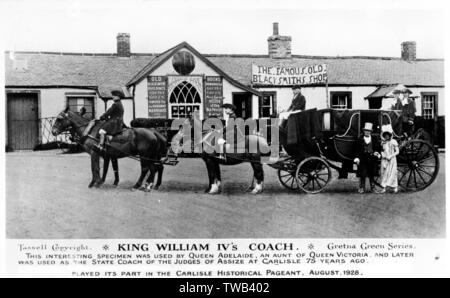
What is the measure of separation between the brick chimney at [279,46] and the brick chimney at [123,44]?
8.53 feet

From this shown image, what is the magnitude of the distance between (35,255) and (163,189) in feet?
7.88

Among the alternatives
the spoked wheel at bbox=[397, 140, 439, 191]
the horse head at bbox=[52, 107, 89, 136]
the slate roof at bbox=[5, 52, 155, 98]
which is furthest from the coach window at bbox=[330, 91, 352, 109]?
the horse head at bbox=[52, 107, 89, 136]

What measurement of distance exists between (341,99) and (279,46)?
12.0ft

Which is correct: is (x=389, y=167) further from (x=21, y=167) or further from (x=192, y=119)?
(x=21, y=167)

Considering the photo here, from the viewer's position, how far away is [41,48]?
920 centimetres

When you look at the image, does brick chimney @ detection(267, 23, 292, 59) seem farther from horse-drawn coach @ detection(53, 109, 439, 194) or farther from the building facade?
horse-drawn coach @ detection(53, 109, 439, 194)

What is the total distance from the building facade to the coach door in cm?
2

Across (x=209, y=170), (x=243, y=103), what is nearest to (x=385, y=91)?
(x=243, y=103)

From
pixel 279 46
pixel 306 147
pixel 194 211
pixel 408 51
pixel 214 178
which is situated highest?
pixel 279 46

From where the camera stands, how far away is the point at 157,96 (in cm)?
1030

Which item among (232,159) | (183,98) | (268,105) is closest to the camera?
(232,159)

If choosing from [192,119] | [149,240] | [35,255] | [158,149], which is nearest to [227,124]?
[192,119]

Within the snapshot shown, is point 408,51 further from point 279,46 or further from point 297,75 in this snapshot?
point 279,46
